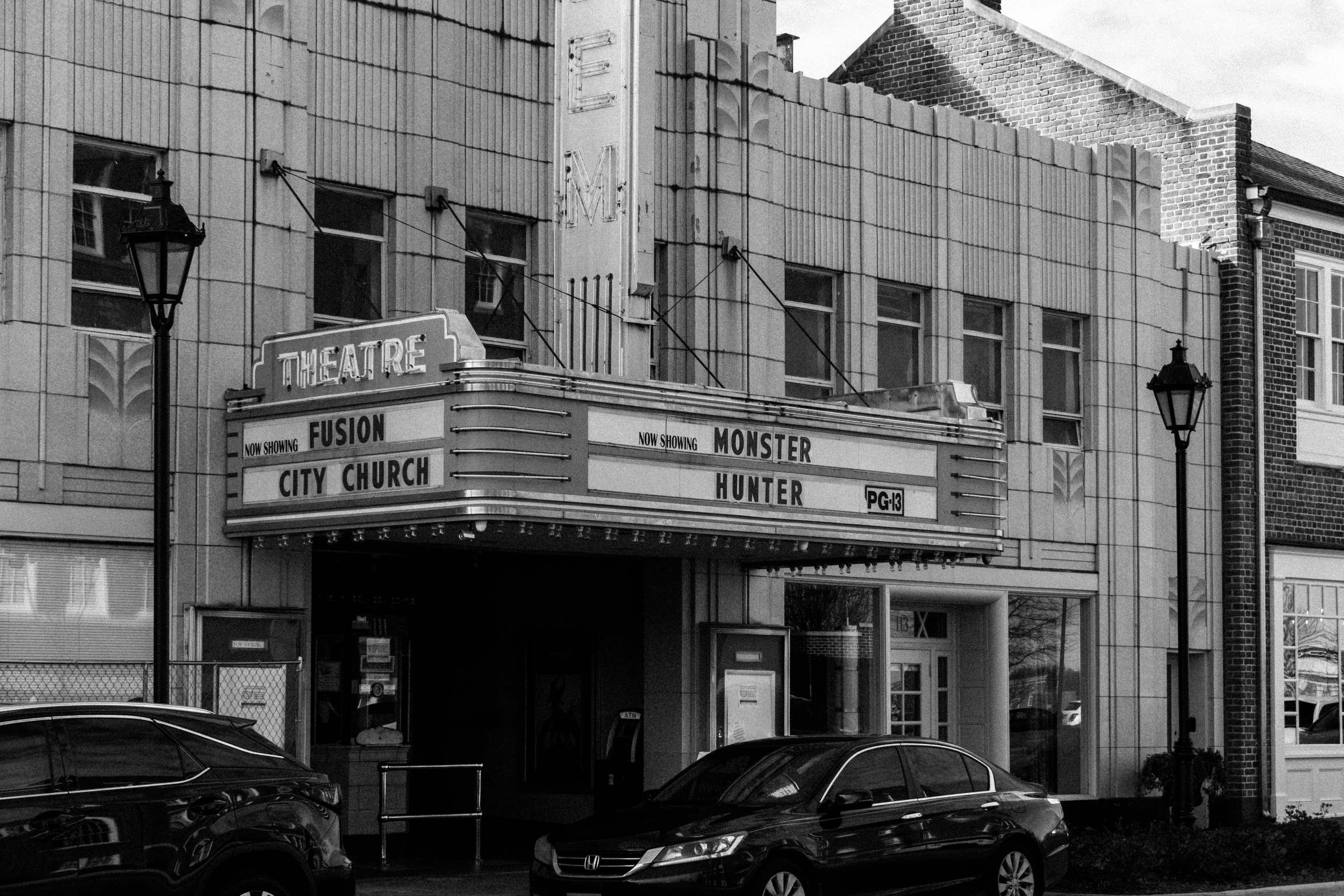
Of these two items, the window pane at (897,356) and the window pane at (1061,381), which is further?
the window pane at (1061,381)

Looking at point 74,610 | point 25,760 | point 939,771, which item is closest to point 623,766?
point 939,771

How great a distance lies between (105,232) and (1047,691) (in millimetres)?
13073

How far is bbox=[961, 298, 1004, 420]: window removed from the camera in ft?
81.7

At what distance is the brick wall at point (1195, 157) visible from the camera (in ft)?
88.9

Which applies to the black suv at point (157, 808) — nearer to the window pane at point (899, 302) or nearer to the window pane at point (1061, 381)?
the window pane at point (899, 302)

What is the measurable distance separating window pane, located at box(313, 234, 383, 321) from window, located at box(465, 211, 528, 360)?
3.32ft

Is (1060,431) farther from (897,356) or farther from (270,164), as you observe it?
(270,164)

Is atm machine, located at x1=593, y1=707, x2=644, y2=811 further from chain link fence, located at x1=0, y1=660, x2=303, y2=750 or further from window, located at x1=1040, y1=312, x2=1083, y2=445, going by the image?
window, located at x1=1040, y1=312, x2=1083, y2=445

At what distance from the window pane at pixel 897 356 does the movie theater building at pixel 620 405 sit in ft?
0.19

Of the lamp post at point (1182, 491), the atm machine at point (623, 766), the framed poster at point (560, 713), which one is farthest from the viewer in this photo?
the framed poster at point (560, 713)

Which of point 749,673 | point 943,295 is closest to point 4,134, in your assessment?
point 749,673

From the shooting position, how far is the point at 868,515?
19.3 metres

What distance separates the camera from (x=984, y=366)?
25.1 metres

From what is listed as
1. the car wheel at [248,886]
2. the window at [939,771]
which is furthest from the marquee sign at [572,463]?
the car wheel at [248,886]
